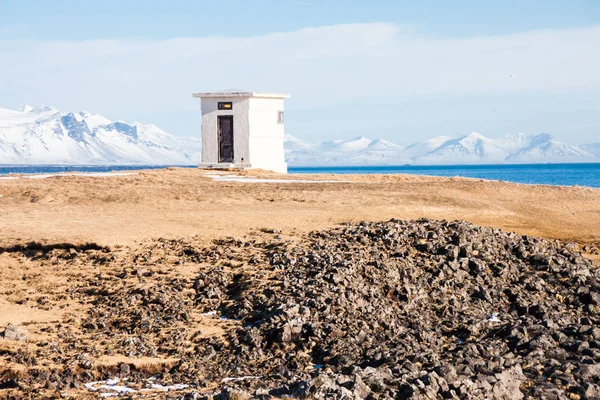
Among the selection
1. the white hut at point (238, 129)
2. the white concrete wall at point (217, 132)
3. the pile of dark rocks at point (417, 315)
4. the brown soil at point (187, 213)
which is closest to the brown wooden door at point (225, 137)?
the white hut at point (238, 129)

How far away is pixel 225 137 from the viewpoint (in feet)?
161

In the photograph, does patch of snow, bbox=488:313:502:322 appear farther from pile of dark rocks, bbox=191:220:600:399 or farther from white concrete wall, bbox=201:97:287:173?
white concrete wall, bbox=201:97:287:173

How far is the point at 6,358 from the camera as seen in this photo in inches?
637

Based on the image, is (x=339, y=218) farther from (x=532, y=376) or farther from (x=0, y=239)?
(x=532, y=376)

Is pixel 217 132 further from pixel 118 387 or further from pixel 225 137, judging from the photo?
pixel 118 387

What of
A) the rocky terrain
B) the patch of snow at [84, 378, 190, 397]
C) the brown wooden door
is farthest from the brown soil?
the brown wooden door

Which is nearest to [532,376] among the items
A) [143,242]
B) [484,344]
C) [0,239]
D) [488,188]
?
[484,344]

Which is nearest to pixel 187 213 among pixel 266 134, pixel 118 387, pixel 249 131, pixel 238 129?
pixel 118 387

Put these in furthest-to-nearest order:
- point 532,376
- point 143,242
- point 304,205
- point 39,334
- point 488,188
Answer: point 488,188
point 304,205
point 143,242
point 39,334
point 532,376

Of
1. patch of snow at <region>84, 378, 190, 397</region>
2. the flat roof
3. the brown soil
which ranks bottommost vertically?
patch of snow at <region>84, 378, 190, 397</region>

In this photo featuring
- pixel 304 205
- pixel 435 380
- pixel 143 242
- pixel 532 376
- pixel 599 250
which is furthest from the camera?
pixel 304 205

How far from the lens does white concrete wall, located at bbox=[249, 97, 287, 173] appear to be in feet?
160

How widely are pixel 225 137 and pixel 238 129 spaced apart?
3.47 ft

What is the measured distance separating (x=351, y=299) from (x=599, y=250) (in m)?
10.6
